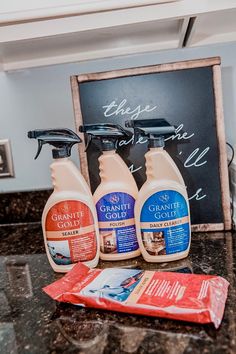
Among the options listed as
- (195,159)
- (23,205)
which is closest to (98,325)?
(195,159)

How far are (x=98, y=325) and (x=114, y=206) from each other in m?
0.28

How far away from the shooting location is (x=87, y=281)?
641 mm

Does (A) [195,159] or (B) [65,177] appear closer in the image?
(B) [65,177]

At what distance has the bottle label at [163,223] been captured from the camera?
2.42 feet

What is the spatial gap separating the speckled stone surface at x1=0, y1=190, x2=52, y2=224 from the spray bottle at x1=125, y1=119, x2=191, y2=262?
1.42 feet

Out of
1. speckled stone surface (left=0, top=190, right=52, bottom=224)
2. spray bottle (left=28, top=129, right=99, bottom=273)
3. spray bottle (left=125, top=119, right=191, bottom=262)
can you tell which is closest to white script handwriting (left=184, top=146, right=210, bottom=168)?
spray bottle (left=125, top=119, right=191, bottom=262)

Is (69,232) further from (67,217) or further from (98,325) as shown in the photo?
(98,325)

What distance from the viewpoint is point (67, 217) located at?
73 centimetres

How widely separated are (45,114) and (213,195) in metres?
0.55

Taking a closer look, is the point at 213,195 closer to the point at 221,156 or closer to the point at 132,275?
the point at 221,156

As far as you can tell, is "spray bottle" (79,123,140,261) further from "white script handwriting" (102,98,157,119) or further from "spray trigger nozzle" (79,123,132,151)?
"white script handwriting" (102,98,157,119)

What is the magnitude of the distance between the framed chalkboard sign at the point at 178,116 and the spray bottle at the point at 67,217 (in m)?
0.16

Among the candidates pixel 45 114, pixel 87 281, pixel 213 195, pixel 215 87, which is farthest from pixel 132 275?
pixel 45 114

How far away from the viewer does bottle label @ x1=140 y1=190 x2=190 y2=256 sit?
0.74 meters
